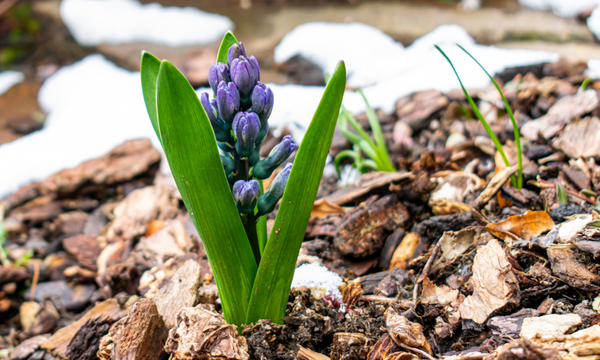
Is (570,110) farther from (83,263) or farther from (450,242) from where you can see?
(83,263)

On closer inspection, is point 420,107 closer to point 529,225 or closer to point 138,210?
point 529,225

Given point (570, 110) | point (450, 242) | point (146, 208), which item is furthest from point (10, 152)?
point (570, 110)

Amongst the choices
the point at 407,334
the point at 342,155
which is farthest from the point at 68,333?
the point at 342,155

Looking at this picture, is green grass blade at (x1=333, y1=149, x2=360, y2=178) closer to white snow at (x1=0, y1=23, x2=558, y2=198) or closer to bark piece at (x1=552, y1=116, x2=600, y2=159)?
white snow at (x1=0, y1=23, x2=558, y2=198)

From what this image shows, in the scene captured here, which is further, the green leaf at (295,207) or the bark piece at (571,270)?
the bark piece at (571,270)

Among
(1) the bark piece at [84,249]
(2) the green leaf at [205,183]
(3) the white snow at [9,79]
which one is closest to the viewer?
(2) the green leaf at [205,183]

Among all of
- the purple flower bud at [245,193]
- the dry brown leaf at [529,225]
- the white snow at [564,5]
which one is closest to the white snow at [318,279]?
the purple flower bud at [245,193]

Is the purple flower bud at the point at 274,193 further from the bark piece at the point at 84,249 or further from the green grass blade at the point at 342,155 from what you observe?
the bark piece at the point at 84,249
